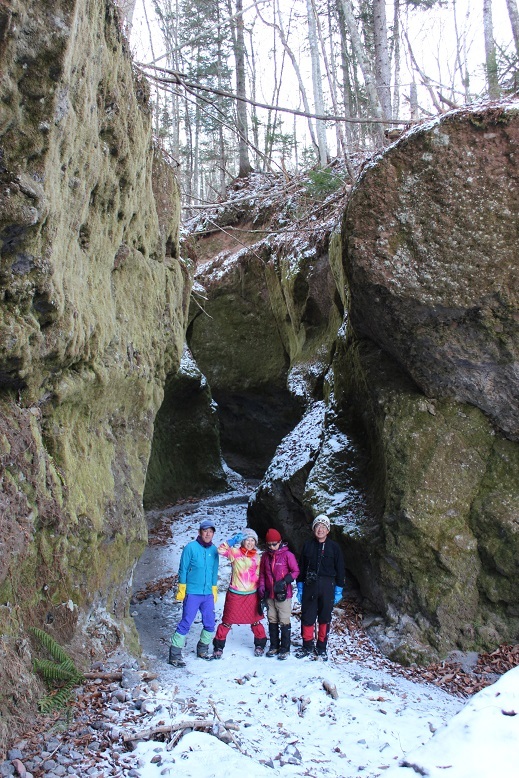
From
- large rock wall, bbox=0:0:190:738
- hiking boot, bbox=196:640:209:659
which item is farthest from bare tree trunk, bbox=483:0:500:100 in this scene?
hiking boot, bbox=196:640:209:659

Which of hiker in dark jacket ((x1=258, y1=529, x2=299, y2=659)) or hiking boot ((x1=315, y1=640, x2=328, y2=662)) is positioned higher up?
hiker in dark jacket ((x1=258, y1=529, x2=299, y2=659))

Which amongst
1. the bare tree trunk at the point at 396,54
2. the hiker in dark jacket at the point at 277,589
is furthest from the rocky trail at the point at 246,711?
the bare tree trunk at the point at 396,54

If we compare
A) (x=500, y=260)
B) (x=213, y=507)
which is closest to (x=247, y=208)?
(x=213, y=507)

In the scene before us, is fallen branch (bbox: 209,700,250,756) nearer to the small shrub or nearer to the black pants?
the black pants

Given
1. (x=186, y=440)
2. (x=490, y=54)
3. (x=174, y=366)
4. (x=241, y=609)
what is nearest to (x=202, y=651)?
(x=241, y=609)

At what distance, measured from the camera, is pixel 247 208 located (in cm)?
1852

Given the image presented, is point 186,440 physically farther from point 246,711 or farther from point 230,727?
point 230,727

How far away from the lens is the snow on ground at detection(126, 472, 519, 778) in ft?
8.48

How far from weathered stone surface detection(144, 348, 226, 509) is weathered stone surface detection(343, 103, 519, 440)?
24.9 feet

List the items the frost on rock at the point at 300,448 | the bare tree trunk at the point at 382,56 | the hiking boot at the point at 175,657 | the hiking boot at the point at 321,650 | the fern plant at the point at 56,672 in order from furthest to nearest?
the bare tree trunk at the point at 382,56 < the frost on rock at the point at 300,448 < the hiking boot at the point at 321,650 < the hiking boot at the point at 175,657 < the fern plant at the point at 56,672

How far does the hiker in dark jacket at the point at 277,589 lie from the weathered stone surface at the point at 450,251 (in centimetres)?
277

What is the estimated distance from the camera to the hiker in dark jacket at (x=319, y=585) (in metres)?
6.45

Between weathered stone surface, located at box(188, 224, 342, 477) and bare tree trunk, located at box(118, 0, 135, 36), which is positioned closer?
bare tree trunk, located at box(118, 0, 135, 36)

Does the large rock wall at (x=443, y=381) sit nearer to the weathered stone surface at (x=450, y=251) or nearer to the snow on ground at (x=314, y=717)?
the weathered stone surface at (x=450, y=251)
